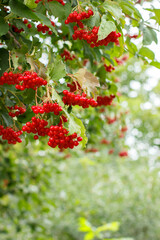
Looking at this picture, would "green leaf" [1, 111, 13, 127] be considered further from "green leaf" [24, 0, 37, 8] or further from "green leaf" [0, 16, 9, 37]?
"green leaf" [24, 0, 37, 8]

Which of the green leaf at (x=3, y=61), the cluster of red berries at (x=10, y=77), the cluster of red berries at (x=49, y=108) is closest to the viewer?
the cluster of red berries at (x=49, y=108)

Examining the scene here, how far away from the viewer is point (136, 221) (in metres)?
6.32

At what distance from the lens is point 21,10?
1076 mm

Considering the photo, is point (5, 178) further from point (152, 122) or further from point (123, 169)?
point (152, 122)

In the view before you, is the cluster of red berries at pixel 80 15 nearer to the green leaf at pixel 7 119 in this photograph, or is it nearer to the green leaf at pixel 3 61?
the green leaf at pixel 3 61

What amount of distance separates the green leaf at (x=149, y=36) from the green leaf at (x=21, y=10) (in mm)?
568

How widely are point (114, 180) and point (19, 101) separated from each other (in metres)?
6.38

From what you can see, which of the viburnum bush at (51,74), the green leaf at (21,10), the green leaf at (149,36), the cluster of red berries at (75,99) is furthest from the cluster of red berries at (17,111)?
the green leaf at (149,36)

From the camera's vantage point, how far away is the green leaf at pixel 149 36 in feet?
4.59

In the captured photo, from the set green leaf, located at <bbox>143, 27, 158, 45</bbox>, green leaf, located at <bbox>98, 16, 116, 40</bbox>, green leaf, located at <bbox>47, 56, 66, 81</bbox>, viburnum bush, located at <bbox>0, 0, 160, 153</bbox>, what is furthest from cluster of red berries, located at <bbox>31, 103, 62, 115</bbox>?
green leaf, located at <bbox>143, 27, 158, 45</bbox>

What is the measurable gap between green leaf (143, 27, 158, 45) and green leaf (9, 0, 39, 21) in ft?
1.86

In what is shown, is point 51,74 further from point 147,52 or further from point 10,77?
point 147,52

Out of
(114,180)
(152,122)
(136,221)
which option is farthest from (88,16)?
(152,122)

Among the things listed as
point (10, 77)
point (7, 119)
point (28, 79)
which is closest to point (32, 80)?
point (28, 79)
